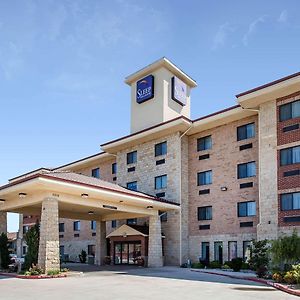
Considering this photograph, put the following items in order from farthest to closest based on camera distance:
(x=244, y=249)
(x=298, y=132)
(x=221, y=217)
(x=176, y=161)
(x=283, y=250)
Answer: (x=176, y=161) → (x=221, y=217) → (x=244, y=249) → (x=298, y=132) → (x=283, y=250)

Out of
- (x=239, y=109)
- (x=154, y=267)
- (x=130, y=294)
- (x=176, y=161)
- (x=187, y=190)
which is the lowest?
(x=154, y=267)

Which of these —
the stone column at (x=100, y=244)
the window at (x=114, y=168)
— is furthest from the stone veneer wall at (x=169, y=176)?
the window at (x=114, y=168)

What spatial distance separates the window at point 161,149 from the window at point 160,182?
6.65ft

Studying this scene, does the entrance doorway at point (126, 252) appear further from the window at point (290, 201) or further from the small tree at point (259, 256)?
the window at point (290, 201)

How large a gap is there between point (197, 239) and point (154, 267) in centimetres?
422

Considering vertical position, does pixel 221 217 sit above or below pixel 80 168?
below

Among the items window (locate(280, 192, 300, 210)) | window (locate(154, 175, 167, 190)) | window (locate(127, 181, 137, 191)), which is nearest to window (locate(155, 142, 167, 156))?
window (locate(154, 175, 167, 190))

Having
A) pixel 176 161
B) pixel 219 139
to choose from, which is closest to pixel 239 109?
pixel 219 139

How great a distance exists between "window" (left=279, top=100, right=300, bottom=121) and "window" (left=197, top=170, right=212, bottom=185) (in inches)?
308

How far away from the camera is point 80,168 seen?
4666 centimetres

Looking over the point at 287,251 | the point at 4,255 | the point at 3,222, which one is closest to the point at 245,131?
the point at 287,251

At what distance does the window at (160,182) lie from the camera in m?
33.7

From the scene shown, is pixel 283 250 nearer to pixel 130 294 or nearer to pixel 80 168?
pixel 130 294

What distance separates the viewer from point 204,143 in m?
32.9
